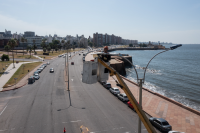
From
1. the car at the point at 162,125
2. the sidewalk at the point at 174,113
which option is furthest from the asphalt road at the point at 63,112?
the sidewalk at the point at 174,113

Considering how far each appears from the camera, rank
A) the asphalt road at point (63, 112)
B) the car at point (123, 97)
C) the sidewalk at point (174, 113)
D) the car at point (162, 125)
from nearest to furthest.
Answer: the car at point (162, 125) < the asphalt road at point (63, 112) < the sidewalk at point (174, 113) < the car at point (123, 97)

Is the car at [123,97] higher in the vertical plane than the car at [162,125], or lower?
higher

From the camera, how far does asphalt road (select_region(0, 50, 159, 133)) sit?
17.7 m

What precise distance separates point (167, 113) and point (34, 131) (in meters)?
17.9

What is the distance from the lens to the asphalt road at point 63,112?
17742 mm

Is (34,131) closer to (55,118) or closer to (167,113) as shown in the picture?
(55,118)

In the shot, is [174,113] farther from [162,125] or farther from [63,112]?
[63,112]

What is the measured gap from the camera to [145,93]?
30.7 metres

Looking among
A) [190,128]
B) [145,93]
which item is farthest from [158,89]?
[190,128]

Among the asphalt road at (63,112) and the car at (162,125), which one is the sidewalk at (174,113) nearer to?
the car at (162,125)

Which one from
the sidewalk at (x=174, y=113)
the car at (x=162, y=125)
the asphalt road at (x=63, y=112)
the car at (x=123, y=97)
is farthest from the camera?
the car at (x=123, y=97)

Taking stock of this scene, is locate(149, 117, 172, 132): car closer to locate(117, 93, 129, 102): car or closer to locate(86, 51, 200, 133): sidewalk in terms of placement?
Answer: locate(86, 51, 200, 133): sidewalk

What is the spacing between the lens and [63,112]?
854 inches

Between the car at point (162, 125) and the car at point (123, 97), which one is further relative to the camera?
the car at point (123, 97)
